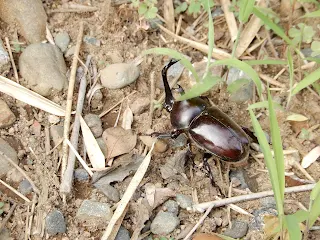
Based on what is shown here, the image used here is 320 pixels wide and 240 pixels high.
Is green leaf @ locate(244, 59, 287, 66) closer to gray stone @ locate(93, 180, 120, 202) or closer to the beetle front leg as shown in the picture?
the beetle front leg

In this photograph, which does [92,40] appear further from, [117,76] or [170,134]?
[170,134]

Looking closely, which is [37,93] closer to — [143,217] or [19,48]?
[19,48]

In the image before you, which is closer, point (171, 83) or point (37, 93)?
point (37, 93)

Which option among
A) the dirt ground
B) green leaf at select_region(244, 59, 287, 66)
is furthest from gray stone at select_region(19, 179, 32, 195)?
green leaf at select_region(244, 59, 287, 66)

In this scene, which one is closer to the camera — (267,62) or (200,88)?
(200,88)

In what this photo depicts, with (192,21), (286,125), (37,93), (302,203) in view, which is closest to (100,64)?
(37,93)

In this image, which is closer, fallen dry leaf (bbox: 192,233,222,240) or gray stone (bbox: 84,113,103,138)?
fallen dry leaf (bbox: 192,233,222,240)

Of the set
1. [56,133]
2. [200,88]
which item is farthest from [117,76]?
[200,88]
